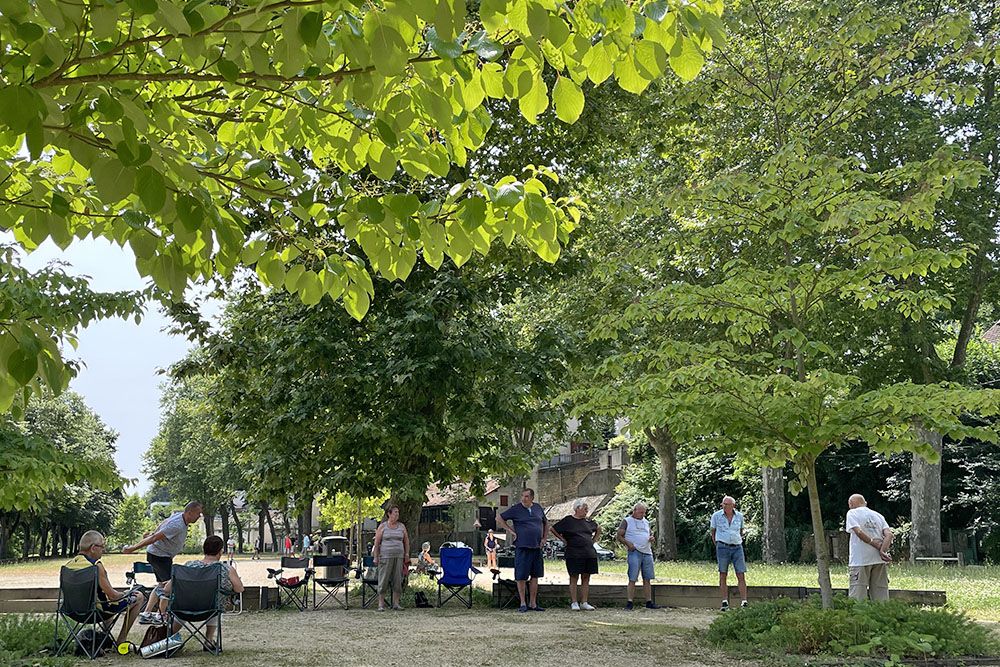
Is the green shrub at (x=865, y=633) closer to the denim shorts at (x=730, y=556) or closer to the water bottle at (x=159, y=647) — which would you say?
the denim shorts at (x=730, y=556)

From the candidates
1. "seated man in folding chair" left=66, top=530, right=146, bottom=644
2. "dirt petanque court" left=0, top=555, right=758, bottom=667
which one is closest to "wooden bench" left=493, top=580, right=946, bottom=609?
"dirt petanque court" left=0, top=555, right=758, bottom=667

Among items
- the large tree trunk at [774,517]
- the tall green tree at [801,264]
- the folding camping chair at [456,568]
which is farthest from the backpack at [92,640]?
the large tree trunk at [774,517]

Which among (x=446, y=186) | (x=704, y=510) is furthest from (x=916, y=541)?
(x=446, y=186)

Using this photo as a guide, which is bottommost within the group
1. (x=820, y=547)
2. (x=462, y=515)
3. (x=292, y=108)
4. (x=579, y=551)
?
(x=462, y=515)

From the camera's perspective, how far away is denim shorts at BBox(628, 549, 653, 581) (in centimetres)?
1541

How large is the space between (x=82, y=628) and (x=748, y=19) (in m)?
10.7

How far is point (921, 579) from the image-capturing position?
20.5 meters

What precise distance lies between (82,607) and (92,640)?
453 mm

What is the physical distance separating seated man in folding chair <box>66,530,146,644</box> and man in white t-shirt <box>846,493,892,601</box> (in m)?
8.64

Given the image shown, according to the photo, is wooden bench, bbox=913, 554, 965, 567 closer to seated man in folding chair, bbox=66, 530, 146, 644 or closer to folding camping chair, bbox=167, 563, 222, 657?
folding camping chair, bbox=167, 563, 222, 657

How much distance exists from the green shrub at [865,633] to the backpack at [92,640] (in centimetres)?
661

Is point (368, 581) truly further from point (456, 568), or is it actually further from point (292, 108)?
point (292, 108)

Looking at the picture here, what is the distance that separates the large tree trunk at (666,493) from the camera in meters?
33.8

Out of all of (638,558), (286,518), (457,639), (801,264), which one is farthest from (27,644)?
(286,518)
